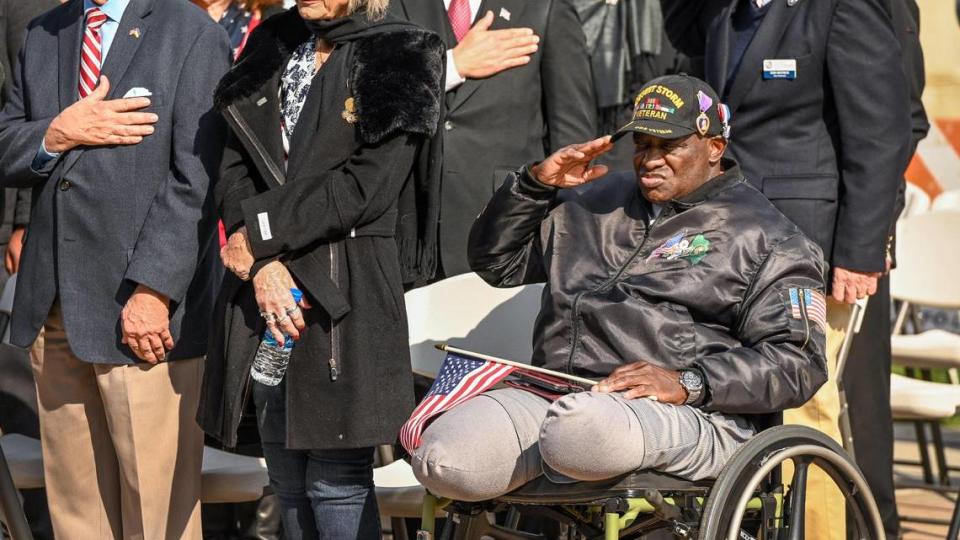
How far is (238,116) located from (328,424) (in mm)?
812

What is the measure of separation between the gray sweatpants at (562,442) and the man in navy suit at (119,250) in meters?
1.05

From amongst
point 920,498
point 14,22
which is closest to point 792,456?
point 14,22

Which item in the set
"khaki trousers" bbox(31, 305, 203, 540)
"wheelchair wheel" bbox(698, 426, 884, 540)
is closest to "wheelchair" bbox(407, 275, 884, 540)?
→ "wheelchair wheel" bbox(698, 426, 884, 540)

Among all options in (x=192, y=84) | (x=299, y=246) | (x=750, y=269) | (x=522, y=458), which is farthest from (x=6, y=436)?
(x=750, y=269)

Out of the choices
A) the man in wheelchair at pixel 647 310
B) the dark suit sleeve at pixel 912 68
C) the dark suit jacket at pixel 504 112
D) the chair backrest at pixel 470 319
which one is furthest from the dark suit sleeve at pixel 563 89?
the dark suit sleeve at pixel 912 68

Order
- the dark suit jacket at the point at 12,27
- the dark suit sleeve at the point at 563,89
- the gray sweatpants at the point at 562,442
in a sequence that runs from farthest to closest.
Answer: the dark suit jacket at the point at 12,27 → the dark suit sleeve at the point at 563,89 → the gray sweatpants at the point at 562,442

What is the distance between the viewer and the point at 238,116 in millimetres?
3822

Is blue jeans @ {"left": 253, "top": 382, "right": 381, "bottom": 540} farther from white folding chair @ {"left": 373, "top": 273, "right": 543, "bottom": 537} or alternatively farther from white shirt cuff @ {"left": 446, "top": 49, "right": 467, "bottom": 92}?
white shirt cuff @ {"left": 446, "top": 49, "right": 467, "bottom": 92}

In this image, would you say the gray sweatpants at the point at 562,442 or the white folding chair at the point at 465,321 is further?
the white folding chair at the point at 465,321

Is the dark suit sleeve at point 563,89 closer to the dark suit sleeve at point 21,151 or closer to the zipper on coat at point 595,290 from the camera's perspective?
the zipper on coat at point 595,290

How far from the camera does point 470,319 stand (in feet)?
14.7

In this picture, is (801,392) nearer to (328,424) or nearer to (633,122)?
(633,122)

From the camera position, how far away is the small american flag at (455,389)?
355 cm

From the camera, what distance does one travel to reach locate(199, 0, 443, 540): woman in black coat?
3656 mm
